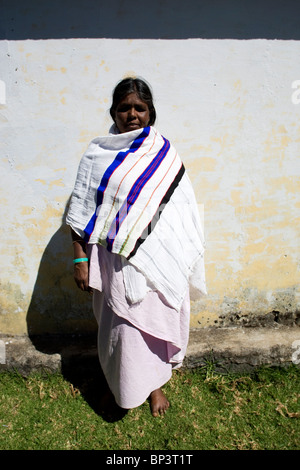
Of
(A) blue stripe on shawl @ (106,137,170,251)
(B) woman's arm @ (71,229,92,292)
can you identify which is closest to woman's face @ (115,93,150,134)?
(A) blue stripe on shawl @ (106,137,170,251)

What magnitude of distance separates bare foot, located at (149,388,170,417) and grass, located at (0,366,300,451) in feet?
0.13

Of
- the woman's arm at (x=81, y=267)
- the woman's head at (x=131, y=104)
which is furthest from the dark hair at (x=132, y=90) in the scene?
the woman's arm at (x=81, y=267)

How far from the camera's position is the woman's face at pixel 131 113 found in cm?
218

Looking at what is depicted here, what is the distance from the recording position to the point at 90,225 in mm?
2207

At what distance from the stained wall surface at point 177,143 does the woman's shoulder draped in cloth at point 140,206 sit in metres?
0.52

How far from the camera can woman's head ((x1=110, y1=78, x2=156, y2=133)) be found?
2.18 meters

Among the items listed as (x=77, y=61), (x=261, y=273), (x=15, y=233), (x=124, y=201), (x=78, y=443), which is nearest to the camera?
(x=124, y=201)

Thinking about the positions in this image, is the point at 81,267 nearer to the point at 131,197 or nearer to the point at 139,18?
the point at 131,197

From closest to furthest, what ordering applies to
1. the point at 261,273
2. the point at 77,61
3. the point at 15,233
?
the point at 77,61 → the point at 15,233 → the point at 261,273

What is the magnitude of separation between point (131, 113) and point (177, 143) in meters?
0.58

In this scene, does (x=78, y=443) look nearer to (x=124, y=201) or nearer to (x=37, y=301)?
(x=37, y=301)

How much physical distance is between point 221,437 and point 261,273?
48.6 inches

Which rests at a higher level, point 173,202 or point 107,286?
point 173,202
